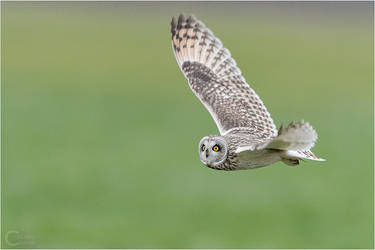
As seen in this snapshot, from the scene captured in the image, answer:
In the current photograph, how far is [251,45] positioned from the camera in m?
43.7

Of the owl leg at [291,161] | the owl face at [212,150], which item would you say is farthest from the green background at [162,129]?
the owl leg at [291,161]

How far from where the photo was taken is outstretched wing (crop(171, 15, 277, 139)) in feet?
21.5

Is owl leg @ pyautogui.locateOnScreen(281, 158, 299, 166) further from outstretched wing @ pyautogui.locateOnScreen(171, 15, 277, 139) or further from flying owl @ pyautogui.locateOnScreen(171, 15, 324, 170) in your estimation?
outstretched wing @ pyautogui.locateOnScreen(171, 15, 277, 139)

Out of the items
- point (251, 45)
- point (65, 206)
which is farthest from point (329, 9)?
point (65, 206)

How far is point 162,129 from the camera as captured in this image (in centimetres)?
3275

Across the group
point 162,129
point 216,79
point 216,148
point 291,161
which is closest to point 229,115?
point 216,79

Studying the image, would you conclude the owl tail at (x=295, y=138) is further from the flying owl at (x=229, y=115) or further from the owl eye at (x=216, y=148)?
the owl eye at (x=216, y=148)

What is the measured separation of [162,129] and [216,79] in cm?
2553

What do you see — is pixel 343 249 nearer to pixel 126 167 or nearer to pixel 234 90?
pixel 126 167

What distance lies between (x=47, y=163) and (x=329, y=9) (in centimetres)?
2703

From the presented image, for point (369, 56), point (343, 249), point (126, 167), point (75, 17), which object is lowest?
point (343, 249)

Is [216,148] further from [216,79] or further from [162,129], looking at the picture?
[162,129]

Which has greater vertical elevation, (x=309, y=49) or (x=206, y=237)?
(x=309, y=49)

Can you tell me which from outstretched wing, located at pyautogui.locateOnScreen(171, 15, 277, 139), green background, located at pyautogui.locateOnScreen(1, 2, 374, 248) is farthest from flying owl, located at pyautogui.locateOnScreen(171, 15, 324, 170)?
green background, located at pyautogui.locateOnScreen(1, 2, 374, 248)
